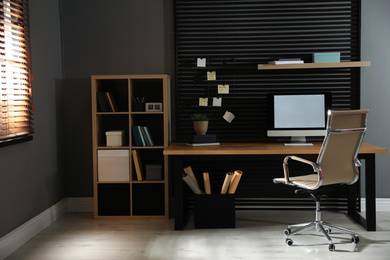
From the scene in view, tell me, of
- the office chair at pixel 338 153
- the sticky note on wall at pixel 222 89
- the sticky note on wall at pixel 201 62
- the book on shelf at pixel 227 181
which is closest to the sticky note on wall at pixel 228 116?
A: the sticky note on wall at pixel 222 89

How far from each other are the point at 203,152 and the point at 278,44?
152 cm

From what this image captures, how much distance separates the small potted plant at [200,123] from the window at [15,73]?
153 cm

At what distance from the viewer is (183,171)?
14.3 feet

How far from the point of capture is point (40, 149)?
4.20 m

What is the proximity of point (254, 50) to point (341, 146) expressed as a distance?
5.36ft

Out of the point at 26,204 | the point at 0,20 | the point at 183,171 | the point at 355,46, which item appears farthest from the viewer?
the point at 355,46

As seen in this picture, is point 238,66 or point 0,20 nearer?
point 0,20

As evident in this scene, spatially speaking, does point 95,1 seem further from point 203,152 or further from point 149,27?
point 203,152

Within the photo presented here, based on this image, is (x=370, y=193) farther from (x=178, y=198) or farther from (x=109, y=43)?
(x=109, y=43)

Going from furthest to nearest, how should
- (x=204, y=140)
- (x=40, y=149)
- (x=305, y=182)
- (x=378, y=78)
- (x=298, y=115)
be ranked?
(x=378, y=78), (x=298, y=115), (x=204, y=140), (x=40, y=149), (x=305, y=182)

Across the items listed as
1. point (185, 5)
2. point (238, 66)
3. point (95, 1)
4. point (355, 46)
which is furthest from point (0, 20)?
point (355, 46)

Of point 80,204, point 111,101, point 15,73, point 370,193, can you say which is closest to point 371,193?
point 370,193

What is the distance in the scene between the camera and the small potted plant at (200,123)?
14.5 ft

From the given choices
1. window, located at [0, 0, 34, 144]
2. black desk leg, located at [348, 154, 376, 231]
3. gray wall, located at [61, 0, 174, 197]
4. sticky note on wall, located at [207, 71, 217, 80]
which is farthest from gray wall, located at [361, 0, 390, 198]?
window, located at [0, 0, 34, 144]
